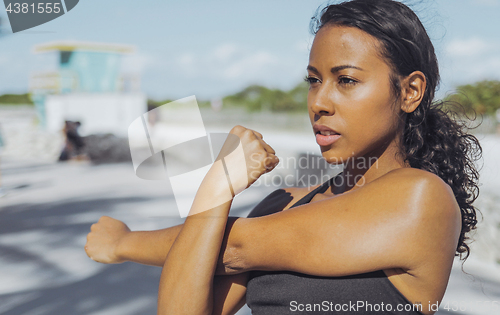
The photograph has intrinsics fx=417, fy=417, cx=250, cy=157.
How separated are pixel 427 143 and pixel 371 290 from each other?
1.54 ft

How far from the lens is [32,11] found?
1.62 metres

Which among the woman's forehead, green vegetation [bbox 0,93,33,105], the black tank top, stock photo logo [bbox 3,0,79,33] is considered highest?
stock photo logo [bbox 3,0,79,33]

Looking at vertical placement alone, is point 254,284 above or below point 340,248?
below

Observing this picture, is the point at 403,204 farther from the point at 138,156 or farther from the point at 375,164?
the point at 138,156

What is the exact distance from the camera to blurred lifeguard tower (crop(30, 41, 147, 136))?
55.3 feet

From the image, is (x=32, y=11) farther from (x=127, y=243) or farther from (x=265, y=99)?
(x=265, y=99)

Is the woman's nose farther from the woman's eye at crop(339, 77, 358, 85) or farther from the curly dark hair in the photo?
the curly dark hair

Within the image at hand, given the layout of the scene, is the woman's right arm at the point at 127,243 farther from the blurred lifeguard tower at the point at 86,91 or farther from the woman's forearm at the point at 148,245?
the blurred lifeguard tower at the point at 86,91

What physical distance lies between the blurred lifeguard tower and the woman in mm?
16141

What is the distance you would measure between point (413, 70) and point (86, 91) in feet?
65.9

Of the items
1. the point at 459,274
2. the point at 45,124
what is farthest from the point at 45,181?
the point at 45,124

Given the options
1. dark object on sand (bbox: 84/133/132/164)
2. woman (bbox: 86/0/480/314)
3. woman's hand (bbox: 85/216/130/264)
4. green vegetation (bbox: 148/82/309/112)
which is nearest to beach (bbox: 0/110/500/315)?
woman's hand (bbox: 85/216/130/264)

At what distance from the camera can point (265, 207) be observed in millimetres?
1287

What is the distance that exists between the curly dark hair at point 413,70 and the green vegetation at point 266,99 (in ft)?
107
